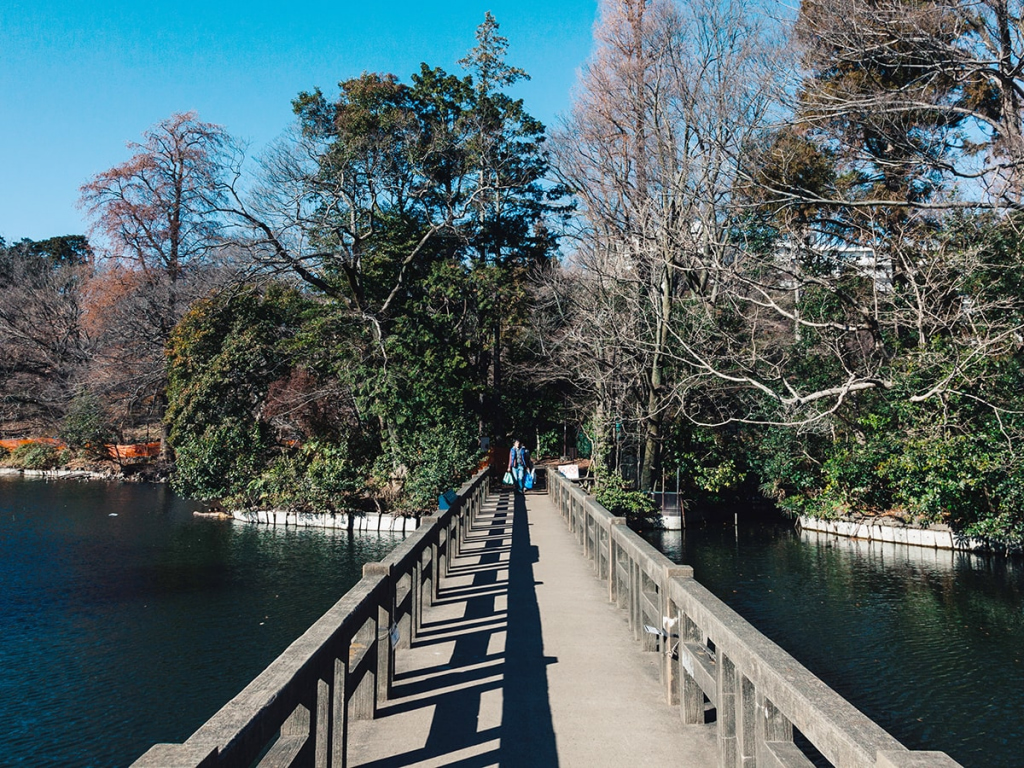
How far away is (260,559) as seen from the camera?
15.8 m

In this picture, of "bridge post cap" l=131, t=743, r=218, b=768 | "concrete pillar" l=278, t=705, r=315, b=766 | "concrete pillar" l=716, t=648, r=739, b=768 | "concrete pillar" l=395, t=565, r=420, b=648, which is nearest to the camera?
"bridge post cap" l=131, t=743, r=218, b=768

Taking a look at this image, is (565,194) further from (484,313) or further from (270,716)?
(270,716)

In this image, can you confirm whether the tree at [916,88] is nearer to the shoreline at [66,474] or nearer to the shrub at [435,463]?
the shrub at [435,463]

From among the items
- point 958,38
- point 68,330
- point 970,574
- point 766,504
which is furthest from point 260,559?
point 68,330

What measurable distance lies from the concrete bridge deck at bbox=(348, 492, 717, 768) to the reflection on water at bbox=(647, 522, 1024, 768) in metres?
3.03

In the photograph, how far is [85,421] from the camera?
30.7 m

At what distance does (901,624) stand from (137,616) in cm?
1077

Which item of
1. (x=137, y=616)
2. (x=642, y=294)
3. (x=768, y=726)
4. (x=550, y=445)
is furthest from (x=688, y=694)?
(x=550, y=445)

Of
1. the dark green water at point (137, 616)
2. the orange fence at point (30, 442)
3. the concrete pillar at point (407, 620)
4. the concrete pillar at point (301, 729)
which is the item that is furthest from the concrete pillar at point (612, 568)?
the orange fence at point (30, 442)

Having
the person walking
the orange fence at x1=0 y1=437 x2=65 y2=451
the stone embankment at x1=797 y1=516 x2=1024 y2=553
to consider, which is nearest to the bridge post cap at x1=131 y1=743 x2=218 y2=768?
the person walking

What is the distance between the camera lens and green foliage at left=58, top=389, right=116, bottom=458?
3067cm

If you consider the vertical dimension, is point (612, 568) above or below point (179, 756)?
below

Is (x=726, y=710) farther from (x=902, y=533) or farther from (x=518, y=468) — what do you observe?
(x=902, y=533)

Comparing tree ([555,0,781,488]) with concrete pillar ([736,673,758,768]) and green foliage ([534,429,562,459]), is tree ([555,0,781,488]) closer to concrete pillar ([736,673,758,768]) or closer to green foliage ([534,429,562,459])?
green foliage ([534,429,562,459])
